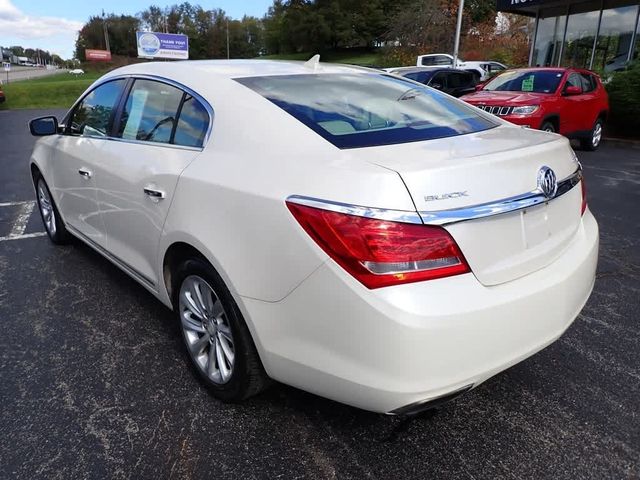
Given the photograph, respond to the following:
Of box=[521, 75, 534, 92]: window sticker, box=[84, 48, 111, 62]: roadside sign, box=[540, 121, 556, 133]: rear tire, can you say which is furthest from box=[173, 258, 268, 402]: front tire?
box=[84, 48, 111, 62]: roadside sign

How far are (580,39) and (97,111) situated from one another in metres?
19.2

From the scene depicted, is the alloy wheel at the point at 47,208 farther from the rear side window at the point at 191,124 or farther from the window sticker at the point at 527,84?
→ the window sticker at the point at 527,84

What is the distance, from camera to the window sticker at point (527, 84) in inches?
388

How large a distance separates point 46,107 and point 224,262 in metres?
25.5

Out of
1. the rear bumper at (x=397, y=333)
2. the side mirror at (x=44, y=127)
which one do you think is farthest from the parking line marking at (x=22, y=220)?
the rear bumper at (x=397, y=333)

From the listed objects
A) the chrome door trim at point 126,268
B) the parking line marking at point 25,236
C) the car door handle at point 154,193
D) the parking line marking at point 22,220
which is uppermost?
the car door handle at point 154,193

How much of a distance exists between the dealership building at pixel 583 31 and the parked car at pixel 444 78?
5.81 meters

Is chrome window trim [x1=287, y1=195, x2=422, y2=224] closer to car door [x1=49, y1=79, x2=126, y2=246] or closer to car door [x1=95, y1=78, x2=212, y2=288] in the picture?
car door [x1=95, y1=78, x2=212, y2=288]

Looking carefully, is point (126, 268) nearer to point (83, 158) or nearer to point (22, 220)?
point (83, 158)

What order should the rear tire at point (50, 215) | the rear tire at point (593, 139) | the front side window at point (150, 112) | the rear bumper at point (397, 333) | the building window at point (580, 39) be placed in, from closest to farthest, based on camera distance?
1. the rear bumper at point (397, 333)
2. the front side window at point (150, 112)
3. the rear tire at point (50, 215)
4. the rear tire at point (593, 139)
5. the building window at point (580, 39)

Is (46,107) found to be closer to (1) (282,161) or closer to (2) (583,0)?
(2) (583,0)

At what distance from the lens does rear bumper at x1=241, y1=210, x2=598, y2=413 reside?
1.69 metres

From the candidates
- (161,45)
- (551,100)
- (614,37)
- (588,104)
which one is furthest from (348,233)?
(161,45)

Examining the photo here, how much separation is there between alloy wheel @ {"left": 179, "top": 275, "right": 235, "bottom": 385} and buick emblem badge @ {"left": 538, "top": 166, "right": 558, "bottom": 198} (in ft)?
4.54
